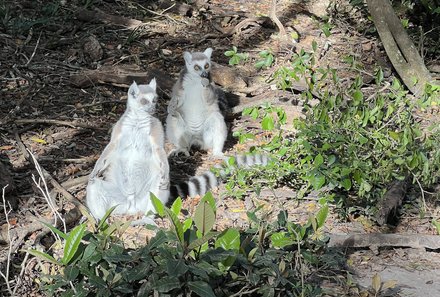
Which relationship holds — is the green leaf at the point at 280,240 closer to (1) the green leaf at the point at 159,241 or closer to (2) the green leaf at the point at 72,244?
(1) the green leaf at the point at 159,241

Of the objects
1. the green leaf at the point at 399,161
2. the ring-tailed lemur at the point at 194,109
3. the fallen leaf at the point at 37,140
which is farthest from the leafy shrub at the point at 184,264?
the ring-tailed lemur at the point at 194,109

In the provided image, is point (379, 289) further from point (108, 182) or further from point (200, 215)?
point (108, 182)

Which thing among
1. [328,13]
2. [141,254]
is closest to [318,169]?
[141,254]

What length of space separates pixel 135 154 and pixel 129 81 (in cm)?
246

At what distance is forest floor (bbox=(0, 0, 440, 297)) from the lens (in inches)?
203

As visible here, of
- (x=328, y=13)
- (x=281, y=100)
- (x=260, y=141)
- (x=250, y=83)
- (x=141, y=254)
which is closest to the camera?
(x=141, y=254)

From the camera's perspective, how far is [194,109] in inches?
284

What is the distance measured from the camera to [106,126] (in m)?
7.31

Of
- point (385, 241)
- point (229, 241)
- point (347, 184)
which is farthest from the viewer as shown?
point (347, 184)

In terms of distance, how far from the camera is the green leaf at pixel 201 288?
369cm

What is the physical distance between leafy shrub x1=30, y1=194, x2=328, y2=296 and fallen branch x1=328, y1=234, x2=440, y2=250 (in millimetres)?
877

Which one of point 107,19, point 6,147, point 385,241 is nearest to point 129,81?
point 6,147

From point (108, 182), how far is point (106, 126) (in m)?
1.73

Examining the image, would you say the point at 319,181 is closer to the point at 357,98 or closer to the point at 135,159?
the point at 357,98
